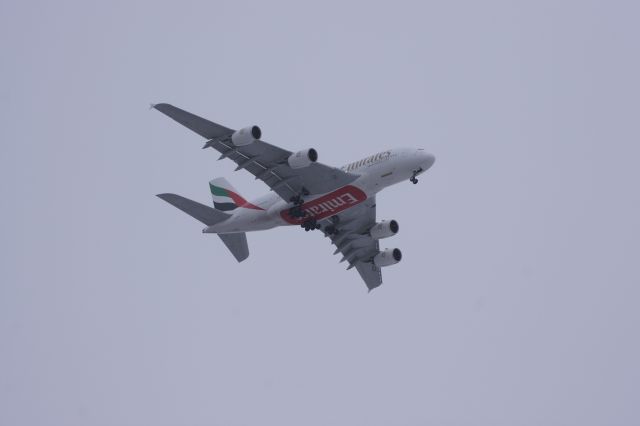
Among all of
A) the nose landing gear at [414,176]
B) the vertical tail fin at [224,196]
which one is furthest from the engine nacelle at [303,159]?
the vertical tail fin at [224,196]

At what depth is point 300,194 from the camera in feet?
193

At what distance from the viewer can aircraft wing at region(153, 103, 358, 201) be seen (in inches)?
2125

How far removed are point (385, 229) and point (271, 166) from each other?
31.6 feet

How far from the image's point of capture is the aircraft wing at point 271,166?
177 feet

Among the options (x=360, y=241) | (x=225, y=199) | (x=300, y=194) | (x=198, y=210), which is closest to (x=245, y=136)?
(x=300, y=194)

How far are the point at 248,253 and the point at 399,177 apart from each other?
13.2 metres

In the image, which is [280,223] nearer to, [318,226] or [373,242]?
[318,226]

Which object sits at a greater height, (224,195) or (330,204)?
(224,195)

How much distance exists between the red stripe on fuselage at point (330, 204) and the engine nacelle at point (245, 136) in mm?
6878

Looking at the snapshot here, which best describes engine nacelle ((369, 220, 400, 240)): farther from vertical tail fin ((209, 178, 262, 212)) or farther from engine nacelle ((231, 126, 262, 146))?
engine nacelle ((231, 126, 262, 146))

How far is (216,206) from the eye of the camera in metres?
65.0

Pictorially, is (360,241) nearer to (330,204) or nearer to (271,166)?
(330,204)

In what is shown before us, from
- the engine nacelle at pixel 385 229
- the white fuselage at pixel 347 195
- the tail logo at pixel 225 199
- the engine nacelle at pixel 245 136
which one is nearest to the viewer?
the engine nacelle at pixel 245 136

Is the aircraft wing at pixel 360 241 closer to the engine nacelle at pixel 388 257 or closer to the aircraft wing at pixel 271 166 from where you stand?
the engine nacelle at pixel 388 257
